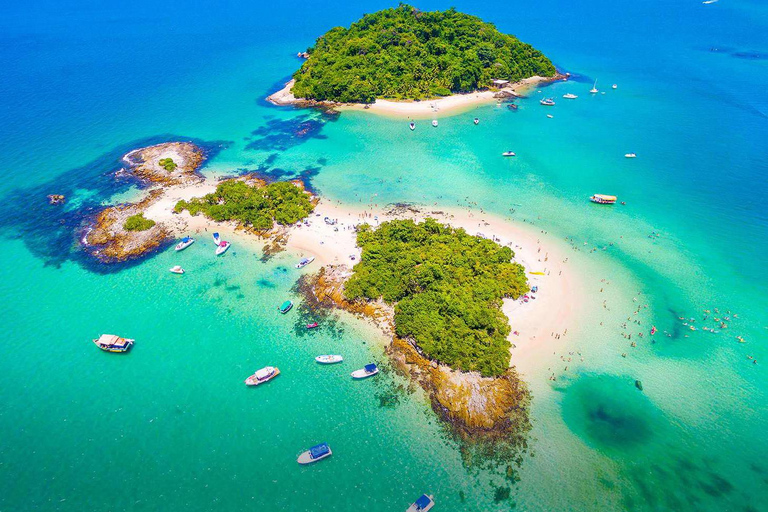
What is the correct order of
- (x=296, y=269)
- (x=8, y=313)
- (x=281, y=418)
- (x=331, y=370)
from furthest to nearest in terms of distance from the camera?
(x=296, y=269), (x=8, y=313), (x=331, y=370), (x=281, y=418)

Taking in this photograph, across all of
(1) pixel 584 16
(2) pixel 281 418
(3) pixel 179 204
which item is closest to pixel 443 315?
(2) pixel 281 418

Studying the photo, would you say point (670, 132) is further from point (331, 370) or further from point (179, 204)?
point (179, 204)

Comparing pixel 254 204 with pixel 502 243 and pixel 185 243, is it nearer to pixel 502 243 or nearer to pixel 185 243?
pixel 185 243

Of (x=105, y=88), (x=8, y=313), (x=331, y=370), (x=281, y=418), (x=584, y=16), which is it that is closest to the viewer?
(x=281, y=418)

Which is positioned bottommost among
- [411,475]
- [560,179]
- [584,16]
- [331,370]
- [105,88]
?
[411,475]

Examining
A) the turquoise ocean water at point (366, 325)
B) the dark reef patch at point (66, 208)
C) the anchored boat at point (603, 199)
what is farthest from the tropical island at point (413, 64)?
the anchored boat at point (603, 199)
